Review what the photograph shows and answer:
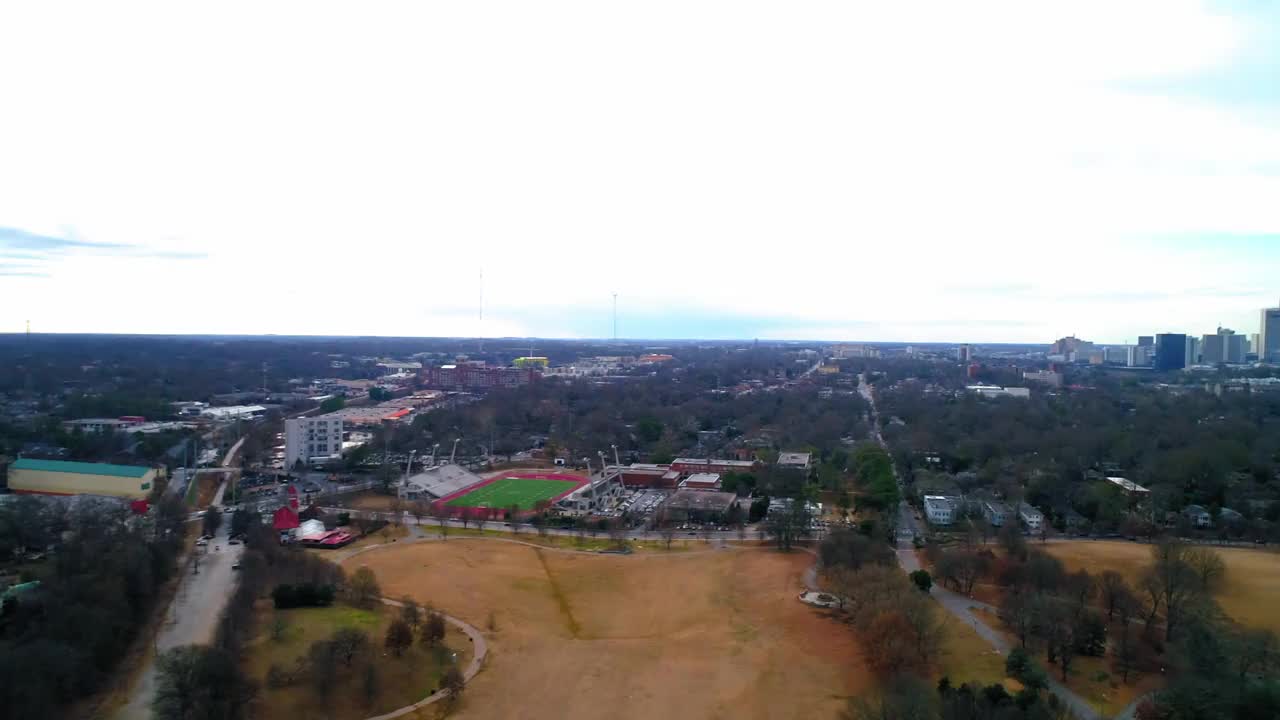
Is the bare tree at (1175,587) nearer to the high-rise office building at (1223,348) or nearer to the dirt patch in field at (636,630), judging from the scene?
the dirt patch in field at (636,630)

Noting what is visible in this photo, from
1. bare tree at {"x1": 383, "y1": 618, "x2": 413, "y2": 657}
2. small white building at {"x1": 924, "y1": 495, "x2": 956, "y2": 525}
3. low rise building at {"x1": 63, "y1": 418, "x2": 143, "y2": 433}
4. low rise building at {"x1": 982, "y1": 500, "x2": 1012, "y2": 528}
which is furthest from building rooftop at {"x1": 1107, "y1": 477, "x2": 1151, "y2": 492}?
low rise building at {"x1": 63, "y1": 418, "x2": 143, "y2": 433}

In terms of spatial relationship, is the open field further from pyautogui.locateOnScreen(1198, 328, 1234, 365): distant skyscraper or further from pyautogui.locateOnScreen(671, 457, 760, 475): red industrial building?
pyautogui.locateOnScreen(1198, 328, 1234, 365): distant skyscraper

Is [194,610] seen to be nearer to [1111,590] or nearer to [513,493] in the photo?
[513,493]

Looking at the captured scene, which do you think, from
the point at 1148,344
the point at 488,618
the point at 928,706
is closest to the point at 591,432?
the point at 488,618

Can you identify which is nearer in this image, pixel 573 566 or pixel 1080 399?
pixel 573 566

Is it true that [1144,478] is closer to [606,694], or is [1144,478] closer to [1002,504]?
[1002,504]

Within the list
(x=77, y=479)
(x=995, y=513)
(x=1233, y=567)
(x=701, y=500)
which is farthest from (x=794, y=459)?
(x=77, y=479)

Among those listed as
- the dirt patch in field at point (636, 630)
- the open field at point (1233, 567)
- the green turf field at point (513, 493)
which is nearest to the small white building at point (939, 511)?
the open field at point (1233, 567)
